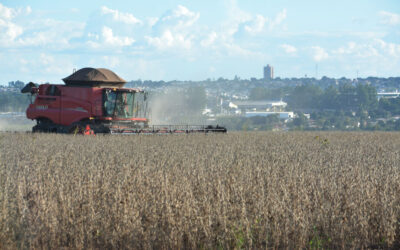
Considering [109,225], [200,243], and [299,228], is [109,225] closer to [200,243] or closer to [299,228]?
[200,243]

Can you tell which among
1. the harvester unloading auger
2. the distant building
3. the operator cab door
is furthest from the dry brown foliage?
the distant building

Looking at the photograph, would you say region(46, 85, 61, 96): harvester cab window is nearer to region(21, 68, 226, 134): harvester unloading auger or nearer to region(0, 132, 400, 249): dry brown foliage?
region(21, 68, 226, 134): harvester unloading auger

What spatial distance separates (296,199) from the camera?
671 cm

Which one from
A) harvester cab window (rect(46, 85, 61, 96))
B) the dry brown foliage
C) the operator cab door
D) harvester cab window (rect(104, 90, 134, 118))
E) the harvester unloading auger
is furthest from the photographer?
harvester cab window (rect(46, 85, 61, 96))

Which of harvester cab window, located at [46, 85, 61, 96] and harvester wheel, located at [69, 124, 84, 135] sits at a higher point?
harvester cab window, located at [46, 85, 61, 96]

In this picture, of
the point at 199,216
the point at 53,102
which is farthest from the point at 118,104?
the point at 199,216

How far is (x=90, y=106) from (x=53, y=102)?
1630 millimetres

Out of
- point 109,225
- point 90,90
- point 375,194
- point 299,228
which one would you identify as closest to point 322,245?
point 299,228

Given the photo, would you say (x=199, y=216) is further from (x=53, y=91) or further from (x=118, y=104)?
(x=53, y=91)

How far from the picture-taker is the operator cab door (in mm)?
22281

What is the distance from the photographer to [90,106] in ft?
71.2

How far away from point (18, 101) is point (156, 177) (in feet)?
271

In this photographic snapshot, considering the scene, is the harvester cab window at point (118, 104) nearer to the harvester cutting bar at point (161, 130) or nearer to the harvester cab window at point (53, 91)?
the harvester cutting bar at point (161, 130)

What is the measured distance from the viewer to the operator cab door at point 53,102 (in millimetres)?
22281
